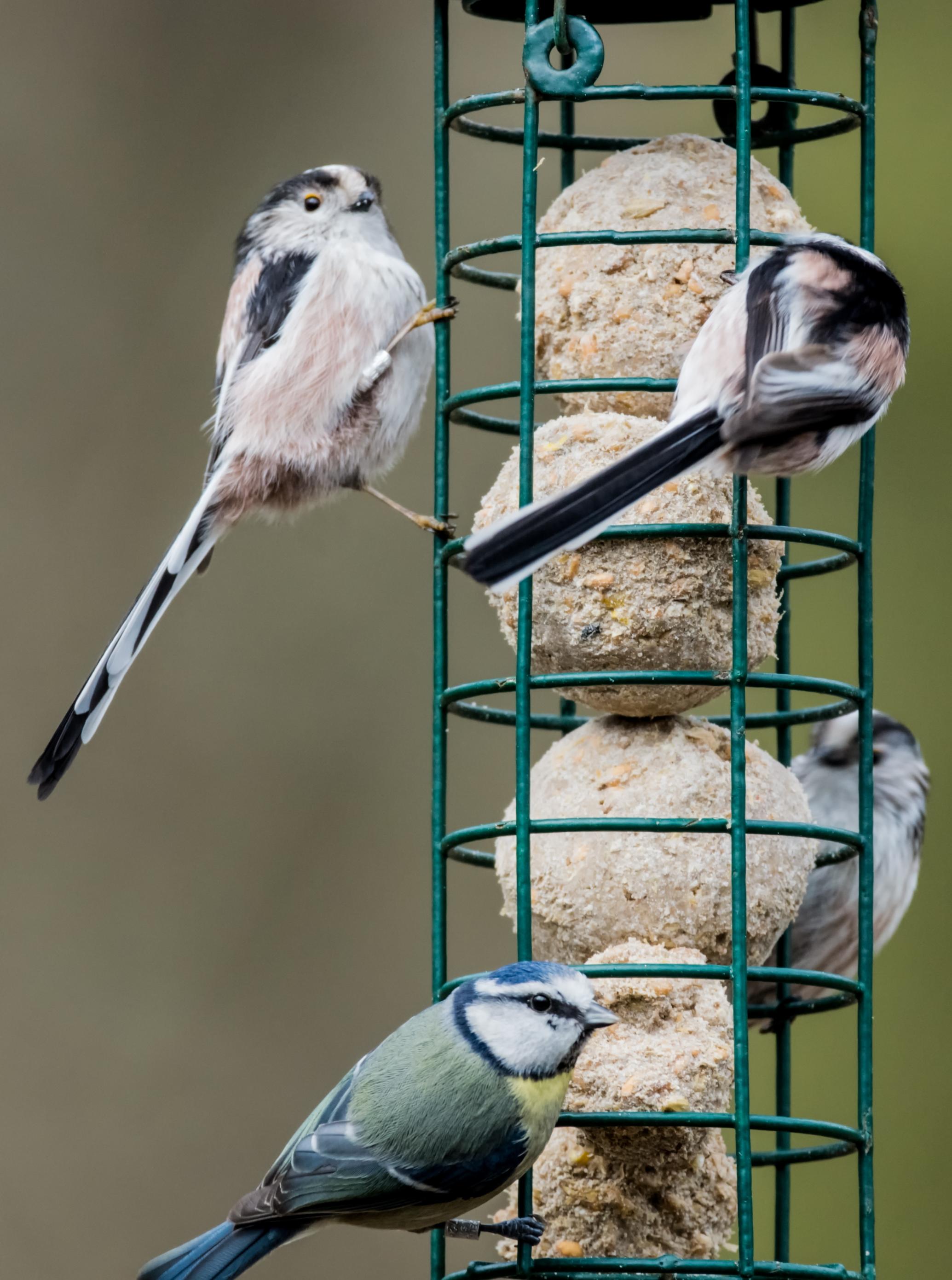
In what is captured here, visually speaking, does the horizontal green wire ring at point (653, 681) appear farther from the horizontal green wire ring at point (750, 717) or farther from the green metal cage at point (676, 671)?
the horizontal green wire ring at point (750, 717)

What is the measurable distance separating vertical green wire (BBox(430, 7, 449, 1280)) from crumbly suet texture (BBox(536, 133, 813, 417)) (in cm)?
20

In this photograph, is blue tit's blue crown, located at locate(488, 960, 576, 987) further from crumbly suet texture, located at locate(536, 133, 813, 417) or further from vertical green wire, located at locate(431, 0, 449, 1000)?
crumbly suet texture, located at locate(536, 133, 813, 417)

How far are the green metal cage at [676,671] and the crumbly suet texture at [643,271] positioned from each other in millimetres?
75

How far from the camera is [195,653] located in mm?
5664

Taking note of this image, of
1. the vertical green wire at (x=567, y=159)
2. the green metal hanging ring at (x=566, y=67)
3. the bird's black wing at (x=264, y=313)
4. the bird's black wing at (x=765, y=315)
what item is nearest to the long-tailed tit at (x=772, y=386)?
the bird's black wing at (x=765, y=315)

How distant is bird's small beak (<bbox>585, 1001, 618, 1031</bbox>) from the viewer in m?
2.83

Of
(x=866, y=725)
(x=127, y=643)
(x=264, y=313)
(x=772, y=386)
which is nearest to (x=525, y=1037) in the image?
(x=866, y=725)

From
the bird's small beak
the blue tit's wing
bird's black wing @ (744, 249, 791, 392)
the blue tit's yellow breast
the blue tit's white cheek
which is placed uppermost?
bird's black wing @ (744, 249, 791, 392)

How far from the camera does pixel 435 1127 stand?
293cm

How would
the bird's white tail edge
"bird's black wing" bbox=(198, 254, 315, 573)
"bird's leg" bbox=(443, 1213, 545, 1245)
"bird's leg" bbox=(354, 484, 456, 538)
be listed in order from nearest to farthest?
1. "bird's leg" bbox=(443, 1213, 545, 1245)
2. "bird's leg" bbox=(354, 484, 456, 538)
3. the bird's white tail edge
4. "bird's black wing" bbox=(198, 254, 315, 573)

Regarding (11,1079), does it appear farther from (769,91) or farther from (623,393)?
(769,91)

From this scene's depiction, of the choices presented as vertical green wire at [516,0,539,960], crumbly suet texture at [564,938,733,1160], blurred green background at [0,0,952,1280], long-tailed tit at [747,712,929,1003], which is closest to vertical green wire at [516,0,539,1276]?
vertical green wire at [516,0,539,960]

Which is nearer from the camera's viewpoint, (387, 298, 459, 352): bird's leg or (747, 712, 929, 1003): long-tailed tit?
(387, 298, 459, 352): bird's leg

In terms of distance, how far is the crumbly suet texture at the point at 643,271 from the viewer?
10.6 feet
